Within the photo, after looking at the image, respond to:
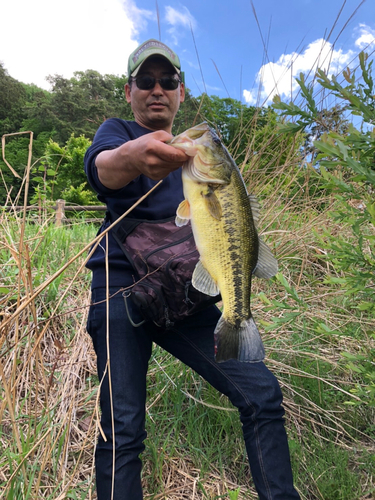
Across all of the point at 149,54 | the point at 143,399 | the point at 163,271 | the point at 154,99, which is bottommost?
the point at 143,399

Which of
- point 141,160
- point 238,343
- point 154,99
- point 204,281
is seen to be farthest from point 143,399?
point 154,99

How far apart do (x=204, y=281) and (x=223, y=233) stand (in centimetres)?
22

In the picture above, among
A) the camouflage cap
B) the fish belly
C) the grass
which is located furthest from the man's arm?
the camouflage cap

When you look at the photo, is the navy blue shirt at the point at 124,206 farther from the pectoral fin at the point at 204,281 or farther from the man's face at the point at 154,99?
the pectoral fin at the point at 204,281

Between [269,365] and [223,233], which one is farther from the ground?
[223,233]

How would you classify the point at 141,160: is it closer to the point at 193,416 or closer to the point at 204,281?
the point at 204,281

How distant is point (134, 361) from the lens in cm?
163

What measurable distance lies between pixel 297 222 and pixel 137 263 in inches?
107

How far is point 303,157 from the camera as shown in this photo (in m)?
3.49

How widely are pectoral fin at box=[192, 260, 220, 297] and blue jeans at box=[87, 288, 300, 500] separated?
16.1 inches

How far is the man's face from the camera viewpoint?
79.4 inches

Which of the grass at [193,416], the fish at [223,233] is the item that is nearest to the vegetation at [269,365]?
the grass at [193,416]

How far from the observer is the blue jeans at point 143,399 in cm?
151

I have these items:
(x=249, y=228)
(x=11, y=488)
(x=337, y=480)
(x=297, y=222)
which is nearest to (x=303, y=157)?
(x=297, y=222)
